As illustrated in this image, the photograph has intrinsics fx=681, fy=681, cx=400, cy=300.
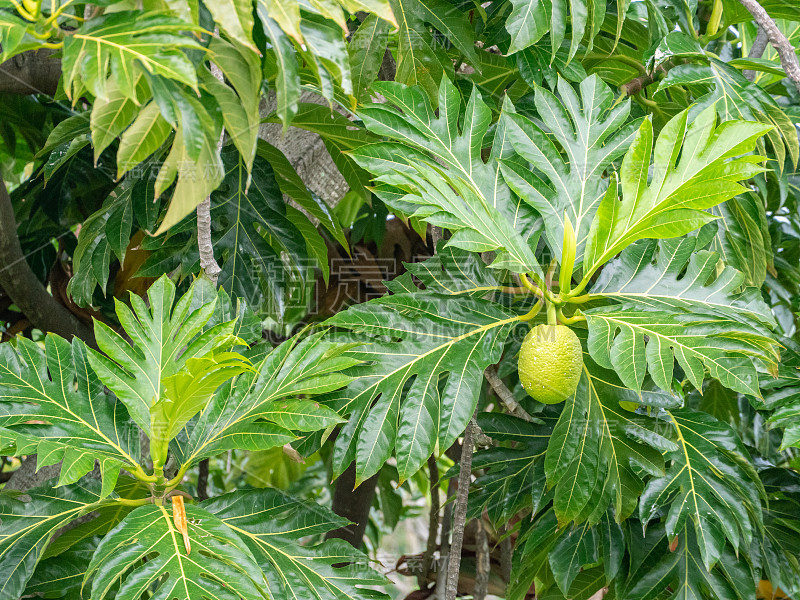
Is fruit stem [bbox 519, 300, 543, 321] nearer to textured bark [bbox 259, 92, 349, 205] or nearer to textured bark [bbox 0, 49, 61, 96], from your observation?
textured bark [bbox 259, 92, 349, 205]

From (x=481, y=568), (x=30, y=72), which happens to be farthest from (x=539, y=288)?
(x=30, y=72)

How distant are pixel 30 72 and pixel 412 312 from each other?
2.89ft

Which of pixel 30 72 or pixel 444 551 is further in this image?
pixel 444 551

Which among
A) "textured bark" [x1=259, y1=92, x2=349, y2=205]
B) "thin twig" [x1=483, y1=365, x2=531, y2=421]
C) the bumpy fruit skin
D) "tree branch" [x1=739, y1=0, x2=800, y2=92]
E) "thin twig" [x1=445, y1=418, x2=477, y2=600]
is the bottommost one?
"thin twig" [x1=445, y1=418, x2=477, y2=600]

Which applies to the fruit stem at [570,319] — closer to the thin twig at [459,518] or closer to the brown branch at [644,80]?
the thin twig at [459,518]

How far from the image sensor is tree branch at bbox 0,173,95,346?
1.11 metres

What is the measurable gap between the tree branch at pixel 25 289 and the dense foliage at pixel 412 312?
2 centimetres

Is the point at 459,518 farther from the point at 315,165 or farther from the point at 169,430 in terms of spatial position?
the point at 315,165

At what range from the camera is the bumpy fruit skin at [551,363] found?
2.52ft

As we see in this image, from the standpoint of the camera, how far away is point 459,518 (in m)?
0.98

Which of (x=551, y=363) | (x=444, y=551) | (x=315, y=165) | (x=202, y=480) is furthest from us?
(x=202, y=480)

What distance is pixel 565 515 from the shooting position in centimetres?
87

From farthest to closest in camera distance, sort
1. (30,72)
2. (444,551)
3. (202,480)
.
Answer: (202,480)
(444,551)
(30,72)

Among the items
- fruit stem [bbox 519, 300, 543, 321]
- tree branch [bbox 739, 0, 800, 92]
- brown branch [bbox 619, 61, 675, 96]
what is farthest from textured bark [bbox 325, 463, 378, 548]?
tree branch [bbox 739, 0, 800, 92]
